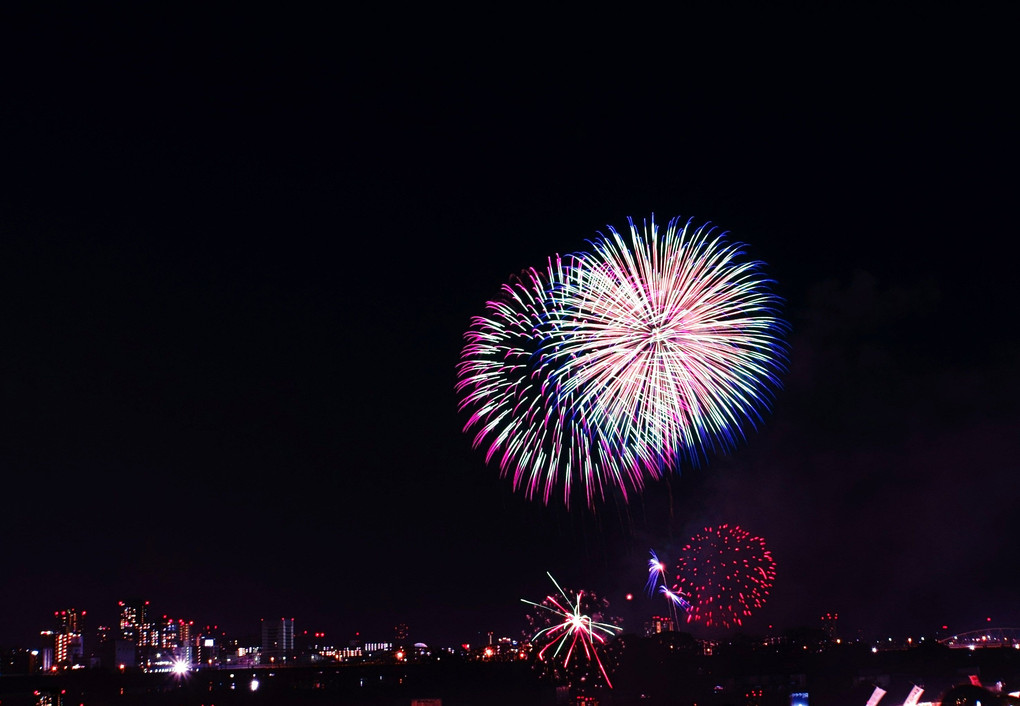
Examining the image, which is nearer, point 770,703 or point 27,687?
point 770,703

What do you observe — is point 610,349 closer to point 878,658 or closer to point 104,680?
point 104,680

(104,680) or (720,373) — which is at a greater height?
(720,373)

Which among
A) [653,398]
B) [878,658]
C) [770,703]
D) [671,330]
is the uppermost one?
[671,330]

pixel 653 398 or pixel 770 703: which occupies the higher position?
pixel 653 398

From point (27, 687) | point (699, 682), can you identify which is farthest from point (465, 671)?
point (27, 687)

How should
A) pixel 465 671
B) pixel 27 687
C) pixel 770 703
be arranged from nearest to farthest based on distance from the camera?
1. pixel 770 703
2. pixel 27 687
3. pixel 465 671

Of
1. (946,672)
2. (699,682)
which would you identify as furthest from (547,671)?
(946,672)

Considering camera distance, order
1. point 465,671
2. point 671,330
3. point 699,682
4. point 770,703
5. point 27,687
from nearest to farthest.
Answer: point 671,330 → point 770,703 → point 699,682 → point 27,687 → point 465,671

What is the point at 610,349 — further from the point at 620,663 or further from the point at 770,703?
the point at 620,663

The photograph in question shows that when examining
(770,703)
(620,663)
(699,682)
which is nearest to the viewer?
(770,703)
